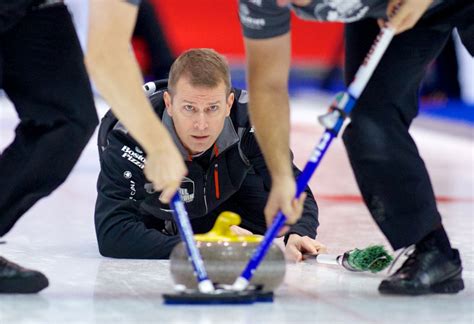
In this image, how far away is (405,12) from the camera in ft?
8.87

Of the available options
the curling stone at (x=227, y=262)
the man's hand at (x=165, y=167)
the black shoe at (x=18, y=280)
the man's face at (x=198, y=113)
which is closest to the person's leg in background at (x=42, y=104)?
the black shoe at (x=18, y=280)

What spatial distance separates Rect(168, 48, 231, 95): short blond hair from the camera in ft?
11.4

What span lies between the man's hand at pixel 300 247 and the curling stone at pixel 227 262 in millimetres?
629

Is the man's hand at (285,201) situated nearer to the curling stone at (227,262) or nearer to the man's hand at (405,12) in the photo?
the curling stone at (227,262)

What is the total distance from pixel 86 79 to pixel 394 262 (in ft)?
3.10

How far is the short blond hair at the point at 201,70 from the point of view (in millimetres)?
3463

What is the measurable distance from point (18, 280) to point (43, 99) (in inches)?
17.4

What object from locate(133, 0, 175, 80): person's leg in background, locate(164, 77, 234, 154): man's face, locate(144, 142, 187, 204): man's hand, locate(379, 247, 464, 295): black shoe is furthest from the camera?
locate(133, 0, 175, 80): person's leg in background

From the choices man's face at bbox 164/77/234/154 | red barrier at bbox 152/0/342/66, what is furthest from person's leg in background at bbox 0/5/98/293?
red barrier at bbox 152/0/342/66

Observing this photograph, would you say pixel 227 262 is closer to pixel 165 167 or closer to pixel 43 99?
pixel 165 167

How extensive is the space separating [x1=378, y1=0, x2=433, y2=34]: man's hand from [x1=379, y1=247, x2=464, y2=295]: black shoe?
59cm

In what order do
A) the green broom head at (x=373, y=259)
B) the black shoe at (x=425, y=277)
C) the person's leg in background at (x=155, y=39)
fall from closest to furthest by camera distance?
the black shoe at (x=425, y=277) → the green broom head at (x=373, y=259) → the person's leg in background at (x=155, y=39)

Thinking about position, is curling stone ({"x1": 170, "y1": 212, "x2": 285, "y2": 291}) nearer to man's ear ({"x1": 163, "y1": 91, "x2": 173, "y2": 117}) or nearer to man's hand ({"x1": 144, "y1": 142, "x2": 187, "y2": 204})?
man's hand ({"x1": 144, "y1": 142, "x2": 187, "y2": 204})

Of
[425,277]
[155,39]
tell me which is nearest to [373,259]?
[425,277]
